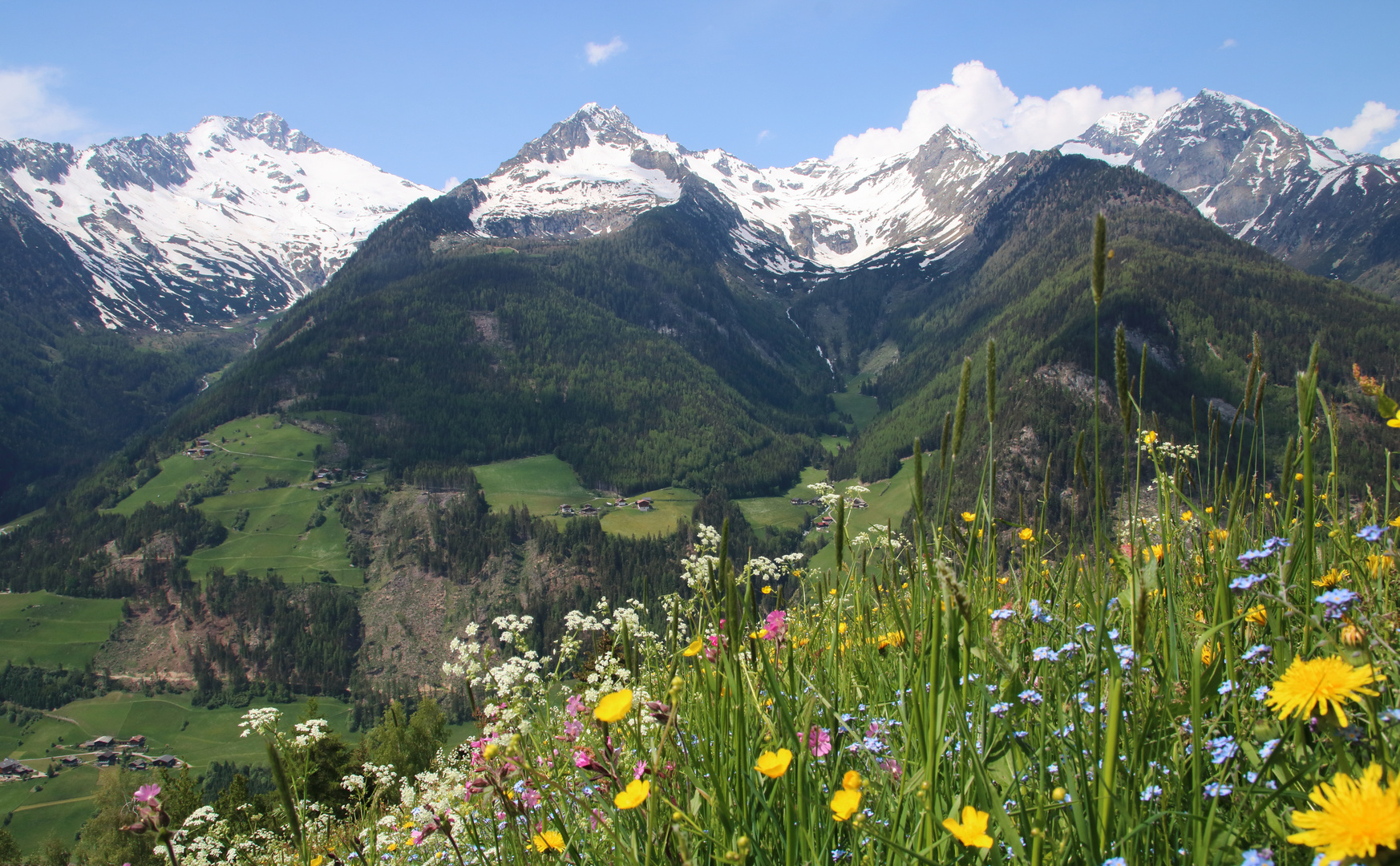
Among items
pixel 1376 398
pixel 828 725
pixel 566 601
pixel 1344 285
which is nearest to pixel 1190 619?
pixel 1376 398

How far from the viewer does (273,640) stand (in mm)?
154250

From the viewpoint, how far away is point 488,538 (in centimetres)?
17038

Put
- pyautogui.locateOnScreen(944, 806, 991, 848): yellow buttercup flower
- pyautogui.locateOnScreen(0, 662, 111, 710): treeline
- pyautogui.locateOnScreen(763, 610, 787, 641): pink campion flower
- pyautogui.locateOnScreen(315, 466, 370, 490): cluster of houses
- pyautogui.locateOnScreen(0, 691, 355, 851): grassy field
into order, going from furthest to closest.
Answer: pyautogui.locateOnScreen(315, 466, 370, 490): cluster of houses < pyautogui.locateOnScreen(0, 662, 111, 710): treeline < pyautogui.locateOnScreen(0, 691, 355, 851): grassy field < pyautogui.locateOnScreen(763, 610, 787, 641): pink campion flower < pyautogui.locateOnScreen(944, 806, 991, 848): yellow buttercup flower

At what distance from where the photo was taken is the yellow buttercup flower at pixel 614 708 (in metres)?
1.43

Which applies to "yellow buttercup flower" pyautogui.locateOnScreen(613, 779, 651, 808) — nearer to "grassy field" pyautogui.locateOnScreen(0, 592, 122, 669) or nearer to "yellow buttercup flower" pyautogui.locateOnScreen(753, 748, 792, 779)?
"yellow buttercup flower" pyautogui.locateOnScreen(753, 748, 792, 779)

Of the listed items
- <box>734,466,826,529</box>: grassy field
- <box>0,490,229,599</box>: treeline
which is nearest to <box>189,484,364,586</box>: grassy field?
<box>0,490,229,599</box>: treeline

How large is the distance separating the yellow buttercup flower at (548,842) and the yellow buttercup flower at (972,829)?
1370mm

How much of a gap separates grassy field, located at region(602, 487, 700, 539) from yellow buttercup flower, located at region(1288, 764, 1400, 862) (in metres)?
169

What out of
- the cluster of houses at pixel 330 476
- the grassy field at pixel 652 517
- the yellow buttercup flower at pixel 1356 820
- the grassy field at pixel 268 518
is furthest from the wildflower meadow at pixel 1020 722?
the cluster of houses at pixel 330 476

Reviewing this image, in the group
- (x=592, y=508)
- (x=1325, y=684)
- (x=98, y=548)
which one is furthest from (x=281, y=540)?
(x=1325, y=684)

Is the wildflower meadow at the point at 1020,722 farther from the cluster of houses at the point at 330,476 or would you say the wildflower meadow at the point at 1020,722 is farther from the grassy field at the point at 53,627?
the cluster of houses at the point at 330,476

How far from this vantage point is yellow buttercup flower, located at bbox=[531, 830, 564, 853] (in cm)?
217

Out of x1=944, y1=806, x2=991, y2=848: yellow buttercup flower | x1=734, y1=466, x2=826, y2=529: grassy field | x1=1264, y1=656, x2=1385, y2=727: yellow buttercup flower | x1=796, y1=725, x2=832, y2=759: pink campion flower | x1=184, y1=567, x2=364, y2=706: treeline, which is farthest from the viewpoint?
x1=734, y1=466, x2=826, y2=529: grassy field

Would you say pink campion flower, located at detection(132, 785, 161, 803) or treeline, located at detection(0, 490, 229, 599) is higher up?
pink campion flower, located at detection(132, 785, 161, 803)
